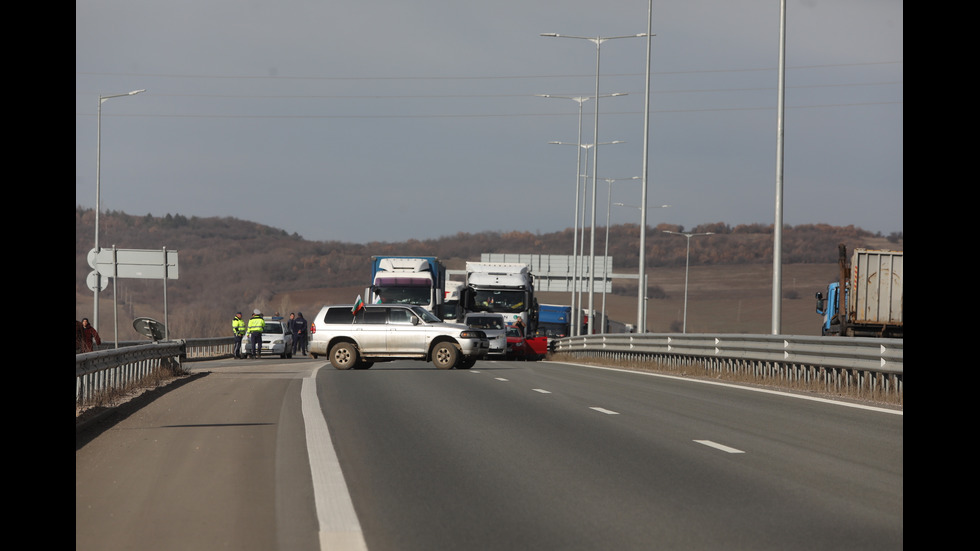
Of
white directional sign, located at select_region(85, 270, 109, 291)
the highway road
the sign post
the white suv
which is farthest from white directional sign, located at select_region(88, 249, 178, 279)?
the highway road

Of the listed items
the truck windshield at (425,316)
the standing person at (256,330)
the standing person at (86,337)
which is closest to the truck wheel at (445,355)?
the truck windshield at (425,316)

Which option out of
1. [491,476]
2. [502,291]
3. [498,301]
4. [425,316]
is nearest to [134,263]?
[425,316]

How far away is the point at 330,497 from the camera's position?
8961 millimetres

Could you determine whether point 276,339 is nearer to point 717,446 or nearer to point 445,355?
point 445,355

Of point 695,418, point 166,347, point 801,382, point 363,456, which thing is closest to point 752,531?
point 363,456

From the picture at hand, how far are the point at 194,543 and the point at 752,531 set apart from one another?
10.8 ft

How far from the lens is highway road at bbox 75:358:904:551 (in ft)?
24.9

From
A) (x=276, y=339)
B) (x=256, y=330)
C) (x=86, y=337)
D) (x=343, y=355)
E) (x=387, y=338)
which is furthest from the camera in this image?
(x=276, y=339)

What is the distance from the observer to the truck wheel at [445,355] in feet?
102

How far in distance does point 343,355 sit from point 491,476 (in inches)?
846

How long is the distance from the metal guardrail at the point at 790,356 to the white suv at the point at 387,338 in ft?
17.2

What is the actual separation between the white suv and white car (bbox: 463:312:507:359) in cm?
1445

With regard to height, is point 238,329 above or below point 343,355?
below

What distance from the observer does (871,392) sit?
760 inches
